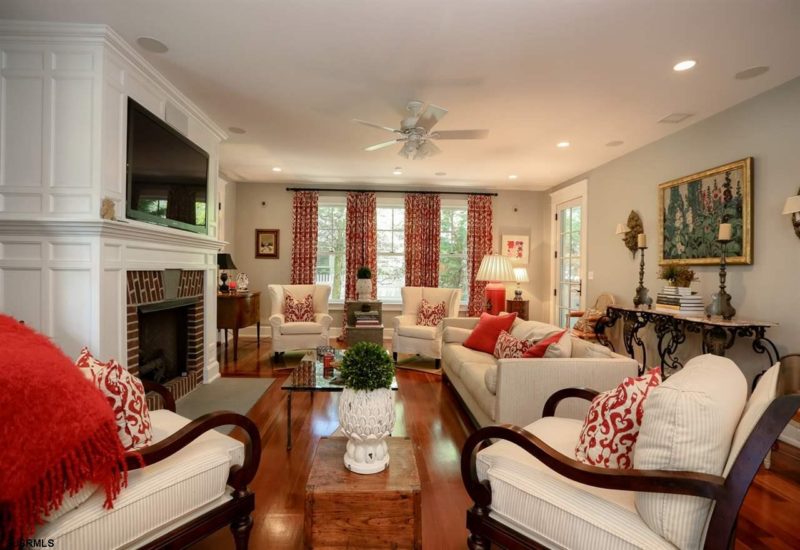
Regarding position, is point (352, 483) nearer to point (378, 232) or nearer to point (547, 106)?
point (547, 106)

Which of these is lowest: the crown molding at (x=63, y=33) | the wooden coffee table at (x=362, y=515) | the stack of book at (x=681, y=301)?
the wooden coffee table at (x=362, y=515)

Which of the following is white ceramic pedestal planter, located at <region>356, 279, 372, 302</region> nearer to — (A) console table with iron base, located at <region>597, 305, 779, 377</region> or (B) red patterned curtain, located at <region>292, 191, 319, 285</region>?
(B) red patterned curtain, located at <region>292, 191, 319, 285</region>

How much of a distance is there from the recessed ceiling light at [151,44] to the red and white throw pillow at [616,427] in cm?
312

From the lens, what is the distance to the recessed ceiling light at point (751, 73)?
2664 mm

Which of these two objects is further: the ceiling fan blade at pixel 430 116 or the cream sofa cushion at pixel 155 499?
the ceiling fan blade at pixel 430 116

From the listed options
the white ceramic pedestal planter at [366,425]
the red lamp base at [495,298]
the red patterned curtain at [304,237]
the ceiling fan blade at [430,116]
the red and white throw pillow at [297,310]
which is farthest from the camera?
the red patterned curtain at [304,237]

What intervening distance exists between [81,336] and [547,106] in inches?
148

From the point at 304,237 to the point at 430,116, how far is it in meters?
3.87

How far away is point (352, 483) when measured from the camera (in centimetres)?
137

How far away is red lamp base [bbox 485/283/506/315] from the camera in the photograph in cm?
608

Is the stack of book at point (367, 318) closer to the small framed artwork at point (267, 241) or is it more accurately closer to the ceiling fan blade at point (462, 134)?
the small framed artwork at point (267, 241)

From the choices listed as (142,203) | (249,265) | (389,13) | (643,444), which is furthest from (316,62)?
(249,265)

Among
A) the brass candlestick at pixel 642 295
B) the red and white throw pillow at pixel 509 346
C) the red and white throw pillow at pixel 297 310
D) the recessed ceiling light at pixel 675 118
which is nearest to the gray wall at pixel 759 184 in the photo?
the brass candlestick at pixel 642 295

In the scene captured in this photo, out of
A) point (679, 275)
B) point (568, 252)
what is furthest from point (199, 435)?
point (568, 252)
